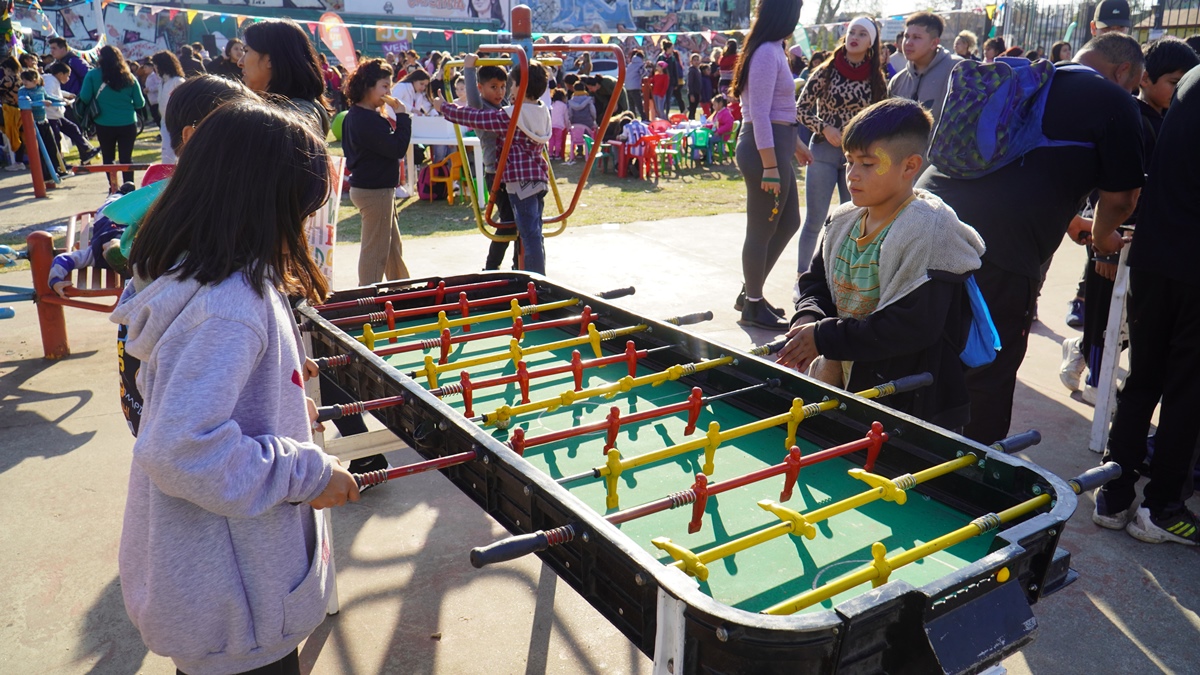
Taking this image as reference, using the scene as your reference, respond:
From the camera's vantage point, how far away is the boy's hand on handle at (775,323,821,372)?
2.42 meters

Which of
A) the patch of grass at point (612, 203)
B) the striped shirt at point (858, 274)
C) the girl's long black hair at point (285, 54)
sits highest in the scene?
the girl's long black hair at point (285, 54)

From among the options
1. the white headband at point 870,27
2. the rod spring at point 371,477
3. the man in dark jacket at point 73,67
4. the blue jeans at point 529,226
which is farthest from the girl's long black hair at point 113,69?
the rod spring at point 371,477

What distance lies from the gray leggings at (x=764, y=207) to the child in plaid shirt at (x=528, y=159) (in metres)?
1.30

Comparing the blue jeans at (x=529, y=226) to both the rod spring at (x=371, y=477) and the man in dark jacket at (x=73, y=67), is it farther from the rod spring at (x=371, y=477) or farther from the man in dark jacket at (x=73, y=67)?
the man in dark jacket at (x=73, y=67)

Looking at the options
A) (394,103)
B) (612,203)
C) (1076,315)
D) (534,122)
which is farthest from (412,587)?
(612,203)

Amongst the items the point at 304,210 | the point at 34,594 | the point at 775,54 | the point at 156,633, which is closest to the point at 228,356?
the point at 304,210

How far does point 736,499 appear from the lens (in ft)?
6.40

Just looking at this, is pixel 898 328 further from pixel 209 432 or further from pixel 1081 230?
pixel 1081 230

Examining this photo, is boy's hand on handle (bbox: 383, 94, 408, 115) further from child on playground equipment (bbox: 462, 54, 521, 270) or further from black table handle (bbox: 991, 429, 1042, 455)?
black table handle (bbox: 991, 429, 1042, 455)

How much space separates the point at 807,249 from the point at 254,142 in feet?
16.5

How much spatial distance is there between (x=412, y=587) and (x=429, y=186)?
8239 mm

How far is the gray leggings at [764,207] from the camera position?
5344 mm

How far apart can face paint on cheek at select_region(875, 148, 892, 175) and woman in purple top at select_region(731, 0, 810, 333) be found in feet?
9.56

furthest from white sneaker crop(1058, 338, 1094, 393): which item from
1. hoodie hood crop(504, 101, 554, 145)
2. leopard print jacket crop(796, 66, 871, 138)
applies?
hoodie hood crop(504, 101, 554, 145)
